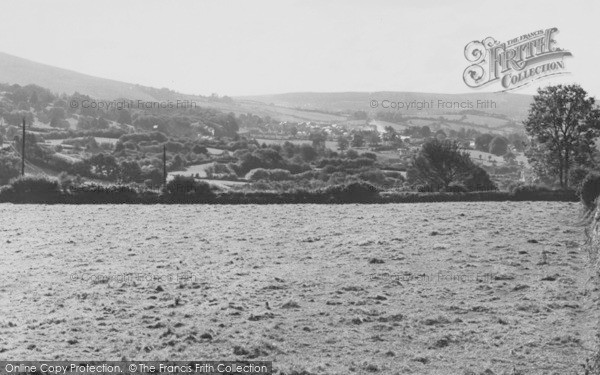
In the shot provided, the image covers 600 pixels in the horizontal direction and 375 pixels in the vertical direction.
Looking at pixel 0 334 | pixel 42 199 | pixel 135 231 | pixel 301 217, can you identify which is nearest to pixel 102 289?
pixel 0 334

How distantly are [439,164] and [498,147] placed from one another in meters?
67.1

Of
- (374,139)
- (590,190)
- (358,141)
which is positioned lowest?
(590,190)

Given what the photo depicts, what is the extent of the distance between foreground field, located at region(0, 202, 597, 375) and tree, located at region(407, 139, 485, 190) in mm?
29608

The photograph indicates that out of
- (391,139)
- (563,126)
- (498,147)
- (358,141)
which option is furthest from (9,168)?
(498,147)

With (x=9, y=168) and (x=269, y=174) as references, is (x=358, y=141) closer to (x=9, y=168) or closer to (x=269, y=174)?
(x=269, y=174)

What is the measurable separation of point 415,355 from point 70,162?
7145 centimetres

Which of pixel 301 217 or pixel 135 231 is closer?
pixel 135 231

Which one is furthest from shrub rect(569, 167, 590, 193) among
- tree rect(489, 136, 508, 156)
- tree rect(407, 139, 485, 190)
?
tree rect(489, 136, 508, 156)

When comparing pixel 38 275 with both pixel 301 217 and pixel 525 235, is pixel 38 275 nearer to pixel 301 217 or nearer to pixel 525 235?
pixel 301 217

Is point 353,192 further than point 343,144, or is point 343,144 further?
point 343,144

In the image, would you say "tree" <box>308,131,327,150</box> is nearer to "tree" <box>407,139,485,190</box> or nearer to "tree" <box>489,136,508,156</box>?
"tree" <box>489,136,508,156</box>

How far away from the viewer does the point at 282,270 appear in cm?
2481

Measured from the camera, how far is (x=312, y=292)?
70.4 feet

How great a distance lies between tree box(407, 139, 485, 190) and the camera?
65.8m
